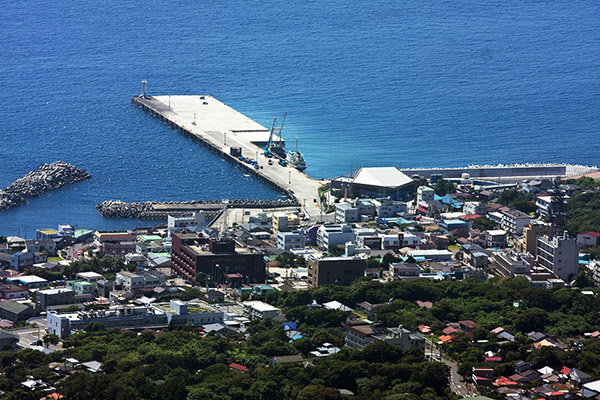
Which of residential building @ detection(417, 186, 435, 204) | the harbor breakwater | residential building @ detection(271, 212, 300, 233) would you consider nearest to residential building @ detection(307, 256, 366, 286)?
residential building @ detection(271, 212, 300, 233)

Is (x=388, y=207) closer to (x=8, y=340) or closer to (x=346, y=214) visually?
(x=346, y=214)

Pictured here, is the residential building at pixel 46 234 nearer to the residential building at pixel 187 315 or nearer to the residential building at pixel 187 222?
the residential building at pixel 187 222

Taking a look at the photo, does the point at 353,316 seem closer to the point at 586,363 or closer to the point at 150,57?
the point at 586,363

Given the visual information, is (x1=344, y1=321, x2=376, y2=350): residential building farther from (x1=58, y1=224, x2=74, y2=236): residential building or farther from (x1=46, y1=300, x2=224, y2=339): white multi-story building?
(x1=58, y1=224, x2=74, y2=236): residential building

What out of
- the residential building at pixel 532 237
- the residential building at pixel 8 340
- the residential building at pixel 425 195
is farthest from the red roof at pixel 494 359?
the residential building at pixel 425 195

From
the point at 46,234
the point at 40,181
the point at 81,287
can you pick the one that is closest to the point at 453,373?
the point at 81,287
